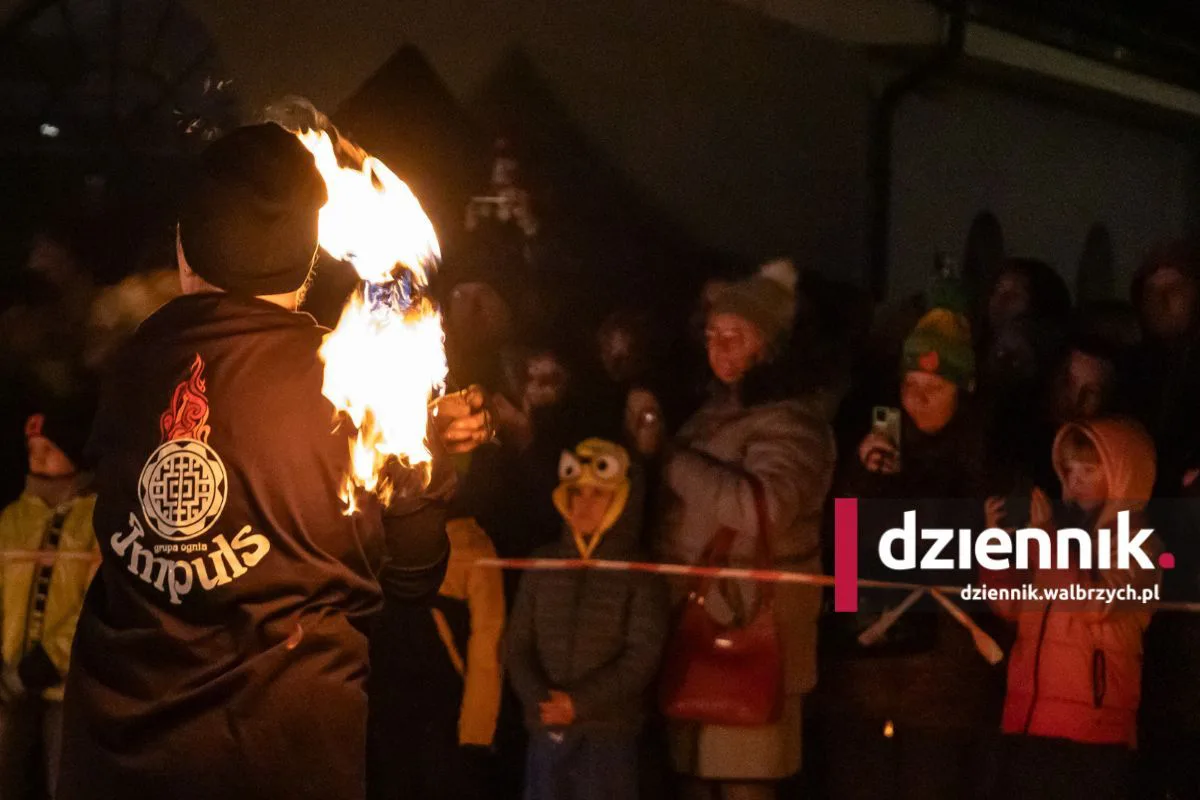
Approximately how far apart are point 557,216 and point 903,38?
1.52m

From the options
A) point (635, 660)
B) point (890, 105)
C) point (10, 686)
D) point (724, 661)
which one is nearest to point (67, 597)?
point (10, 686)

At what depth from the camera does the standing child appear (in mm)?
4754

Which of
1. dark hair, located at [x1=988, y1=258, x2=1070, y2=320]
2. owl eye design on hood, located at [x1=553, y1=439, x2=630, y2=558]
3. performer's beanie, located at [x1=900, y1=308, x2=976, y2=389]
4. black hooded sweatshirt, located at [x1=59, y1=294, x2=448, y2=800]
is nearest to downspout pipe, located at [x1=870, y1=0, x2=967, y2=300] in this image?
dark hair, located at [x1=988, y1=258, x2=1070, y2=320]

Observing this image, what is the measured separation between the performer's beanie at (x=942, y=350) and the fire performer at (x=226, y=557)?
232 cm

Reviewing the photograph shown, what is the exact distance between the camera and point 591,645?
16.9 ft

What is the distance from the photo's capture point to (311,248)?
344 centimetres

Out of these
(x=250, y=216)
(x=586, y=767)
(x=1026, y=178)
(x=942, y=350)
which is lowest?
(x=586, y=767)

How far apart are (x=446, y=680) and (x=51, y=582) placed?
1.37 meters

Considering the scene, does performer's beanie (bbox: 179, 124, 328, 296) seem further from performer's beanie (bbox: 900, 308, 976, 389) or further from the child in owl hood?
performer's beanie (bbox: 900, 308, 976, 389)

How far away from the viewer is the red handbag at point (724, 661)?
16.5 ft

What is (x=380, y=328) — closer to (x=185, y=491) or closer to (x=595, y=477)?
(x=185, y=491)

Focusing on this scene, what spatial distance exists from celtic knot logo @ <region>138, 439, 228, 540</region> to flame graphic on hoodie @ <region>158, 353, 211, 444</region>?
2 centimetres

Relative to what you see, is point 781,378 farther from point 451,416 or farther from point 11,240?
point 11,240

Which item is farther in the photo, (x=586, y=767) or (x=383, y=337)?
(x=586, y=767)
